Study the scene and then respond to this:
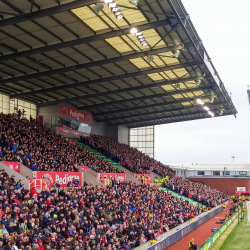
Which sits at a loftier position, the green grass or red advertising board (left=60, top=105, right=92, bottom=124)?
red advertising board (left=60, top=105, right=92, bottom=124)

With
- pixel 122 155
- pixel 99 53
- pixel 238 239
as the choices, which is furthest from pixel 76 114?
pixel 238 239

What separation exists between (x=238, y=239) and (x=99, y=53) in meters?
17.8

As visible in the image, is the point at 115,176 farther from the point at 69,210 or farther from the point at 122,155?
the point at 69,210

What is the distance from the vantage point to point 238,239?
2716cm

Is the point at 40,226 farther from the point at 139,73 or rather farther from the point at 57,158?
the point at 139,73

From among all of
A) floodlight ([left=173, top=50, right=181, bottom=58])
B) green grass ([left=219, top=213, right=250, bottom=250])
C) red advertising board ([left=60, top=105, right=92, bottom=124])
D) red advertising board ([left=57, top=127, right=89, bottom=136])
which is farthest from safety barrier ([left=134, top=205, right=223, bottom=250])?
red advertising board ([left=60, top=105, right=92, bottom=124])

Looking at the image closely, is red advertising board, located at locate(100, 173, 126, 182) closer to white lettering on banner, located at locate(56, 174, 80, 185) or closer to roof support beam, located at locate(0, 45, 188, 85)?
white lettering on banner, located at locate(56, 174, 80, 185)

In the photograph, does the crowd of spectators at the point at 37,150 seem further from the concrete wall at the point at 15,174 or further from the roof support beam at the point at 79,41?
the roof support beam at the point at 79,41

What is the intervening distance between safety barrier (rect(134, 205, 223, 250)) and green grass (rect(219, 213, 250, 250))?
117 inches

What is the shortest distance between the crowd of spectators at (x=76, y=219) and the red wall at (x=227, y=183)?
42715 millimetres

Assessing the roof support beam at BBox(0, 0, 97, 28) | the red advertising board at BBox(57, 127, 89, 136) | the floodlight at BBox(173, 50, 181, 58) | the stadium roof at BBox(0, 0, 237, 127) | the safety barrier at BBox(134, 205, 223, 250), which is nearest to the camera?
the roof support beam at BBox(0, 0, 97, 28)

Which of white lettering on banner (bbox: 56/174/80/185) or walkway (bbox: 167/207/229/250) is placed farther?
white lettering on banner (bbox: 56/174/80/185)

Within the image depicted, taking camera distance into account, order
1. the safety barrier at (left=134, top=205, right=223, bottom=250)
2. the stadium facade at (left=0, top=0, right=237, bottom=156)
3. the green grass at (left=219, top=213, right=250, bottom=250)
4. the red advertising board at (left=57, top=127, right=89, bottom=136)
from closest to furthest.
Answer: the safety barrier at (left=134, top=205, right=223, bottom=250), the stadium facade at (left=0, top=0, right=237, bottom=156), the green grass at (left=219, top=213, right=250, bottom=250), the red advertising board at (left=57, top=127, right=89, bottom=136)

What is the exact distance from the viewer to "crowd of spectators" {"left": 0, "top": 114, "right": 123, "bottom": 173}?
23.1m
